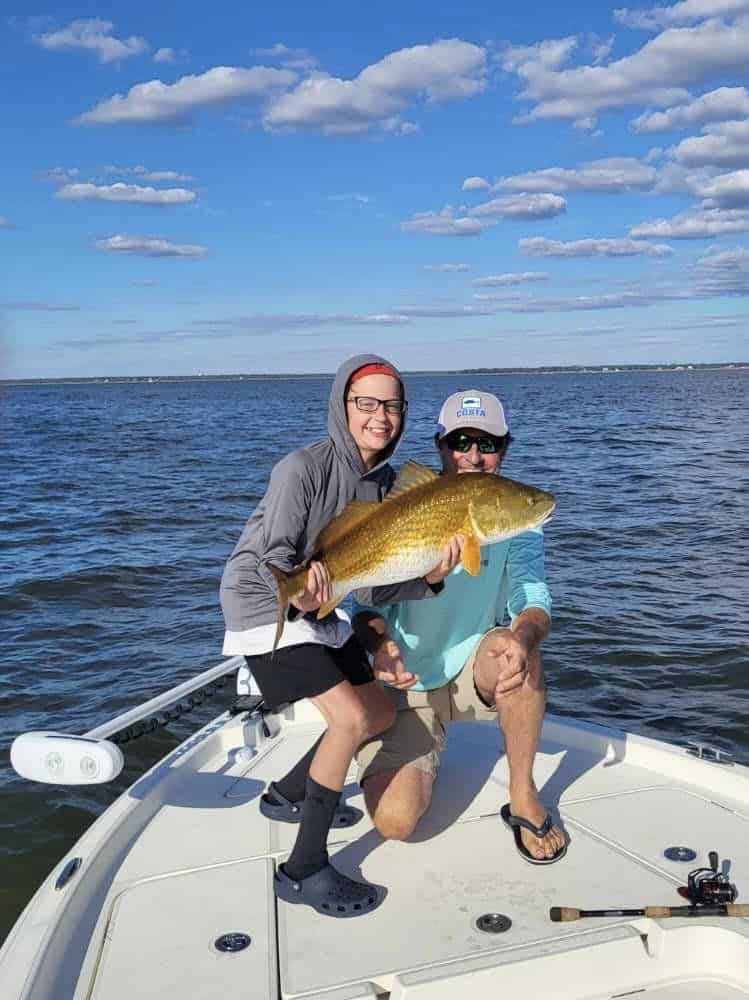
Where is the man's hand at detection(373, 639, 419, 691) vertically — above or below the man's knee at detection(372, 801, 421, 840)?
above

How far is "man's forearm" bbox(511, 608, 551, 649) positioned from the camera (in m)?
4.26

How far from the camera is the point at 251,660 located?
13.4 feet

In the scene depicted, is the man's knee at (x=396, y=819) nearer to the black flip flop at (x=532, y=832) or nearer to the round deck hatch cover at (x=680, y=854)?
the black flip flop at (x=532, y=832)

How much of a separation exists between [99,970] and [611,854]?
2258 mm

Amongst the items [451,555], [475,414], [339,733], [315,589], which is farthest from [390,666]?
[475,414]

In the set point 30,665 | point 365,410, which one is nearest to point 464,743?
point 365,410

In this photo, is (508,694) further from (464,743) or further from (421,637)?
(464,743)

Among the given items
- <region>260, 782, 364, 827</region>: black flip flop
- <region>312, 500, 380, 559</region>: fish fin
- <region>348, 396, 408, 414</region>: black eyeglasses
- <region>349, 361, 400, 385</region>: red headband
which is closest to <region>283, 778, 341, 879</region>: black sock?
<region>260, 782, 364, 827</region>: black flip flop

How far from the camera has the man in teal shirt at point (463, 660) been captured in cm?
423

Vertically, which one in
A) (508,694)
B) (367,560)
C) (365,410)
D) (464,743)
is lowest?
(464,743)

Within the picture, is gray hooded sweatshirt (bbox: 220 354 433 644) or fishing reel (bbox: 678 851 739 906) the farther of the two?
gray hooded sweatshirt (bbox: 220 354 433 644)

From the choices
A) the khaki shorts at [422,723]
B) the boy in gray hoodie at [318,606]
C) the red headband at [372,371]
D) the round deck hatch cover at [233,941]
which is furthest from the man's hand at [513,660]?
the round deck hatch cover at [233,941]

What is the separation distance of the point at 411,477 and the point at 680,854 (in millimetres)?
2111

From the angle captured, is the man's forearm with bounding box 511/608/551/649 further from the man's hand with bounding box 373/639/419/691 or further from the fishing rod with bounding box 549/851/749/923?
the fishing rod with bounding box 549/851/749/923
